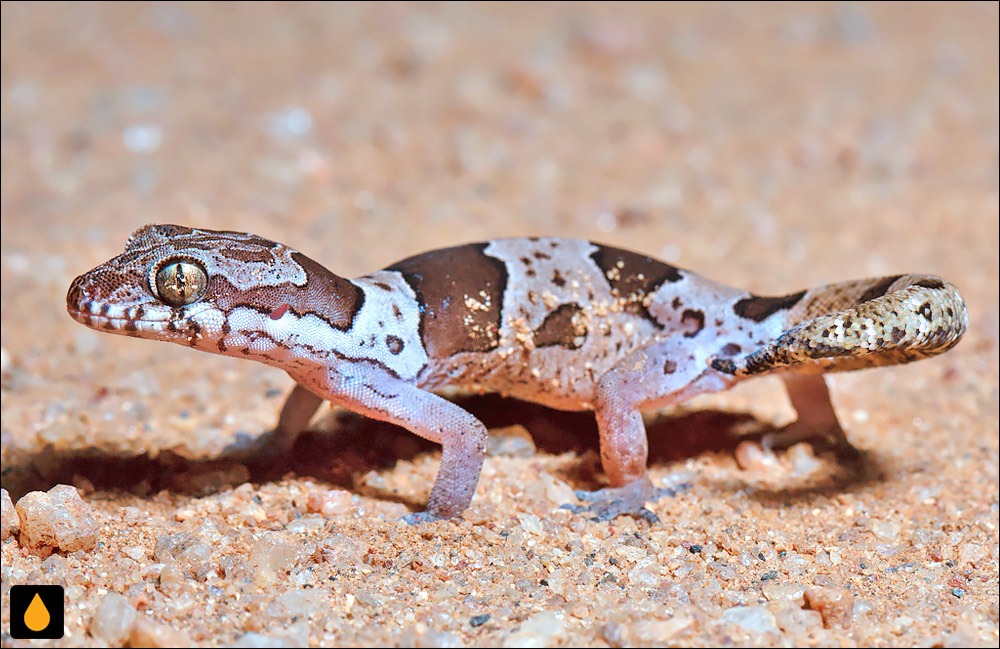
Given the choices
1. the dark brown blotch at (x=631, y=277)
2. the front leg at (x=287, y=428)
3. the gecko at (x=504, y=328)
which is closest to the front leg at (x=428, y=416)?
the gecko at (x=504, y=328)

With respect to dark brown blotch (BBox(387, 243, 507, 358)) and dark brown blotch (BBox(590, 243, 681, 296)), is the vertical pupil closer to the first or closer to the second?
dark brown blotch (BBox(387, 243, 507, 358))

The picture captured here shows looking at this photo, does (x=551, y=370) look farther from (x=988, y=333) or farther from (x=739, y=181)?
(x=739, y=181)

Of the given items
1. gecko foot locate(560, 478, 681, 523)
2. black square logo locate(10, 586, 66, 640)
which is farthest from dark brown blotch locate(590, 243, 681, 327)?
black square logo locate(10, 586, 66, 640)

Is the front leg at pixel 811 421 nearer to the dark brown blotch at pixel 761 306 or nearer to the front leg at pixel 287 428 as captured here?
the dark brown blotch at pixel 761 306

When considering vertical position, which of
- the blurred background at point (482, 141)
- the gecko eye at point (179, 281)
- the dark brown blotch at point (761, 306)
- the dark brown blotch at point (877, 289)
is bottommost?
the gecko eye at point (179, 281)

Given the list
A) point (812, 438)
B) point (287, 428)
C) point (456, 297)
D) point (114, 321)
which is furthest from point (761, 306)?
point (114, 321)

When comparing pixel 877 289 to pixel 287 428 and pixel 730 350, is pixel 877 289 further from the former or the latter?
pixel 287 428

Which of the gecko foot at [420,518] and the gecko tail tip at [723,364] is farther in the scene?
the gecko tail tip at [723,364]
